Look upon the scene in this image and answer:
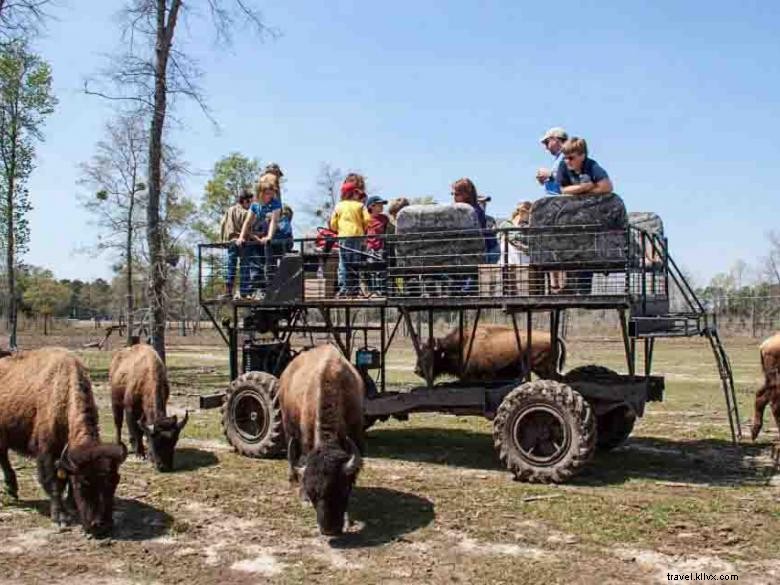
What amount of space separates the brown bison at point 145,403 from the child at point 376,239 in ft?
9.59

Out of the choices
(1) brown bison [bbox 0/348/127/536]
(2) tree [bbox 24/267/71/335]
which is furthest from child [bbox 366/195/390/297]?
(2) tree [bbox 24/267/71/335]

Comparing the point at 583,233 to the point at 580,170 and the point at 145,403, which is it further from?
the point at 145,403

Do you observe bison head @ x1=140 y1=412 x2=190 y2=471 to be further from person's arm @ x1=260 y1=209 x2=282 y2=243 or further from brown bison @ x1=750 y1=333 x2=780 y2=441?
brown bison @ x1=750 y1=333 x2=780 y2=441

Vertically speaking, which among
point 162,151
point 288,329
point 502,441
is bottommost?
point 502,441

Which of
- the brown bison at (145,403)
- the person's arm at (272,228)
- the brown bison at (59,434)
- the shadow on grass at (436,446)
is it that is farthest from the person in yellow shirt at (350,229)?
the brown bison at (59,434)

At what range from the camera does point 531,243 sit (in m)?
→ 8.85

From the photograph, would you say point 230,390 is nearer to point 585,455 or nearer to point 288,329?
point 288,329

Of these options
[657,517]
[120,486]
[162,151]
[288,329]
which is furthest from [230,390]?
[162,151]

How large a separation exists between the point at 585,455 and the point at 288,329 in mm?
5002

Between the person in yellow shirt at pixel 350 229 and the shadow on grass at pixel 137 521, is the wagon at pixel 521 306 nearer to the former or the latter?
the person in yellow shirt at pixel 350 229

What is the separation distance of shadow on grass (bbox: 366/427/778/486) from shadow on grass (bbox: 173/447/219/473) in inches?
83.8

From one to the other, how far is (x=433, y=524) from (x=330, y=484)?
→ 44.2 inches

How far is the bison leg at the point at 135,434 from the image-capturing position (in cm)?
1049

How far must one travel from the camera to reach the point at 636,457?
10273 mm
